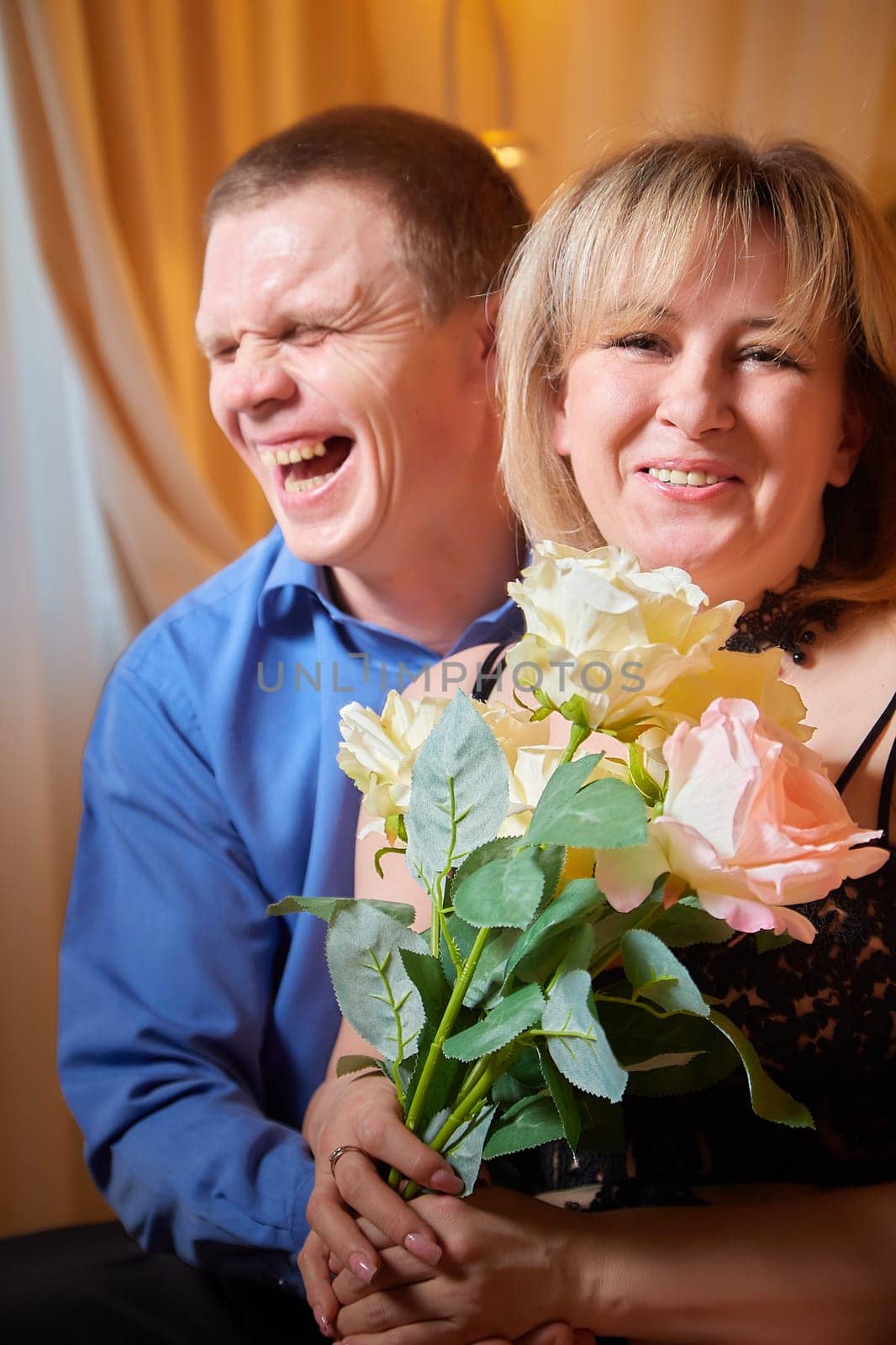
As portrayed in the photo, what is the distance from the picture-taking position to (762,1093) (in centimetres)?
55

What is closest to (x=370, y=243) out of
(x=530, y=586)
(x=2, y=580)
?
(x=2, y=580)

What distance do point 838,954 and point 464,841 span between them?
35 centimetres

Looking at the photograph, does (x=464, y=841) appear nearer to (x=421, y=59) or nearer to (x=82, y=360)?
(x=82, y=360)

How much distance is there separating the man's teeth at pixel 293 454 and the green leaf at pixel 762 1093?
0.66 meters

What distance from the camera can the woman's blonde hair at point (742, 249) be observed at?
0.83 metres

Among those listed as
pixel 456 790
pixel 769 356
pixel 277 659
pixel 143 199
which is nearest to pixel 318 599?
pixel 277 659

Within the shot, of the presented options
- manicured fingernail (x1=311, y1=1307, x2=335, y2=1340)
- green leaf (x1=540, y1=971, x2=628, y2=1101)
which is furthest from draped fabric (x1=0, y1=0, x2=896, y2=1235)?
green leaf (x1=540, y1=971, x2=628, y2=1101)

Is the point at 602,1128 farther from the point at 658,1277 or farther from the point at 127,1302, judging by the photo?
the point at 127,1302

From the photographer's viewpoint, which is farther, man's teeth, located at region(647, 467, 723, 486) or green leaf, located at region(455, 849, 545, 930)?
man's teeth, located at region(647, 467, 723, 486)

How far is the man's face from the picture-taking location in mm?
1004

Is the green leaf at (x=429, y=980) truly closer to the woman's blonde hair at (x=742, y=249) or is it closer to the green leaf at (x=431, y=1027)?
the green leaf at (x=431, y=1027)

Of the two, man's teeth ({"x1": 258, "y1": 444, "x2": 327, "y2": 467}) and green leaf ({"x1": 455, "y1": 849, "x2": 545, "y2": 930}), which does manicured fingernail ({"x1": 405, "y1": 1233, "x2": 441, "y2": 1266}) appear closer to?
green leaf ({"x1": 455, "y1": 849, "x2": 545, "y2": 930})

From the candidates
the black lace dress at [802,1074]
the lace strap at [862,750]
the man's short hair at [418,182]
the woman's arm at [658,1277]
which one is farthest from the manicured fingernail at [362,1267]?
the man's short hair at [418,182]

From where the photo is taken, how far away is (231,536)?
1.12 m
